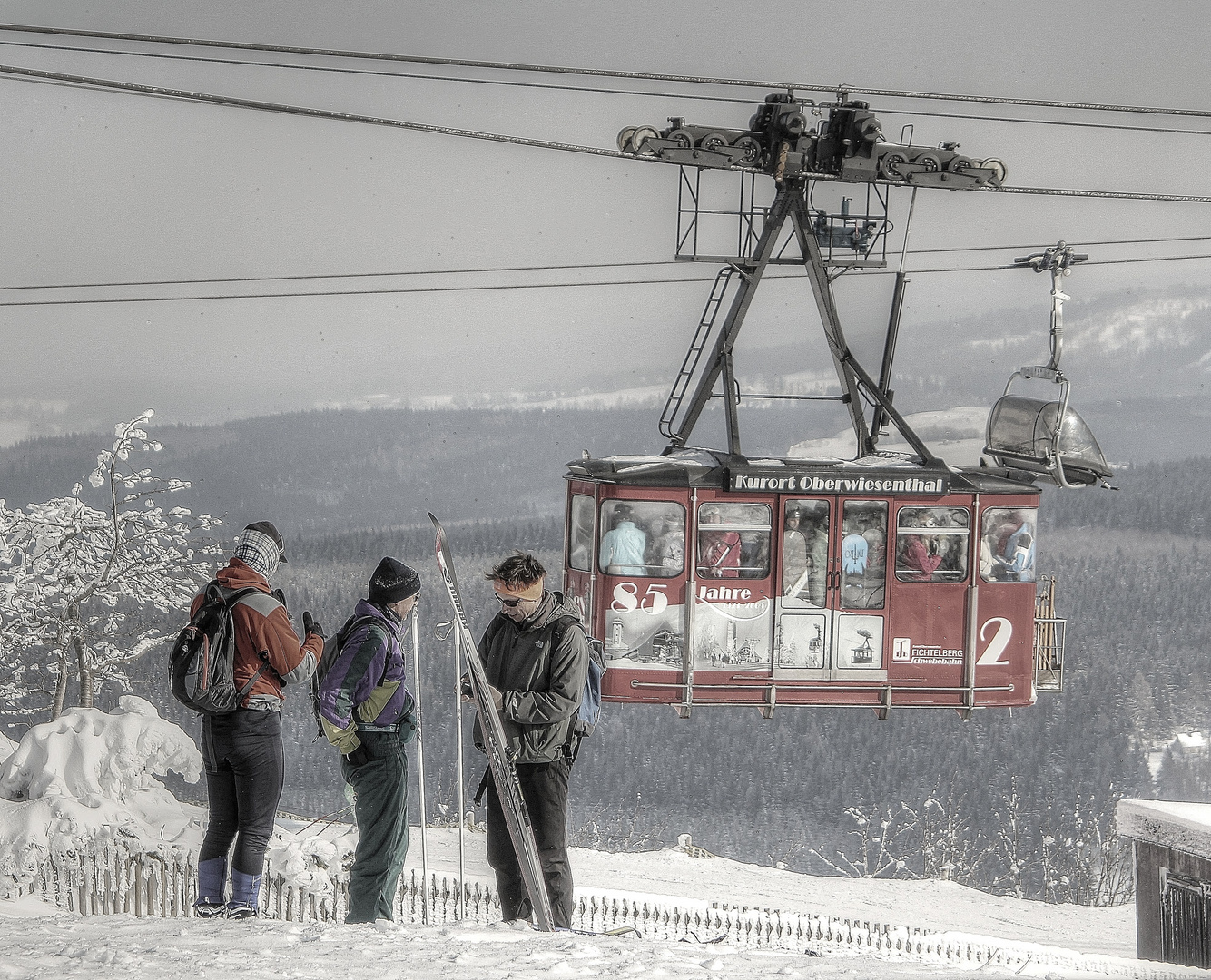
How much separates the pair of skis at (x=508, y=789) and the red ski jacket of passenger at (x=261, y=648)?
595mm

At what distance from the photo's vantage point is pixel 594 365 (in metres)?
19.3

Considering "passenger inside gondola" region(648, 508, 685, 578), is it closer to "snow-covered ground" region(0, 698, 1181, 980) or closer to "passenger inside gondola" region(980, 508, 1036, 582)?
"passenger inside gondola" region(980, 508, 1036, 582)

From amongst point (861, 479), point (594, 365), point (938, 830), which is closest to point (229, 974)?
point (861, 479)

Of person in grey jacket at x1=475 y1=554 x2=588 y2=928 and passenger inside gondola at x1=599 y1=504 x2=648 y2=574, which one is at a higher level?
passenger inside gondola at x1=599 y1=504 x2=648 y2=574

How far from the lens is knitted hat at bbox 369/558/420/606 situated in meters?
4.10

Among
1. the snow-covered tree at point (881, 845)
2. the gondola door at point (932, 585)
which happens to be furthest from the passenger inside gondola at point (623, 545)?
the snow-covered tree at point (881, 845)

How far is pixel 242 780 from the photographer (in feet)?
13.3

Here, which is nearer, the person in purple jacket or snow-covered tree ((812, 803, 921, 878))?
the person in purple jacket

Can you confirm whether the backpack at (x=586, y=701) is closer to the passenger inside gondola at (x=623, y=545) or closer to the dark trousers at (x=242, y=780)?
the dark trousers at (x=242, y=780)

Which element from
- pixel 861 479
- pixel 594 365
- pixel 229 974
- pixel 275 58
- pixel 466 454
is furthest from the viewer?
pixel 466 454

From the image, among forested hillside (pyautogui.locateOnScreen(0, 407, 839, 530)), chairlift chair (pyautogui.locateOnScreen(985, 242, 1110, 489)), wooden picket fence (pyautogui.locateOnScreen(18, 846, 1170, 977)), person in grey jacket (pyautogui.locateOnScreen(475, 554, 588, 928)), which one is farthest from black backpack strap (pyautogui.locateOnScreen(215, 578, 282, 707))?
forested hillside (pyautogui.locateOnScreen(0, 407, 839, 530))

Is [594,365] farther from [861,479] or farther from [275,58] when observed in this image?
[861,479]

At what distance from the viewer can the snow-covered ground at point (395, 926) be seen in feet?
11.8

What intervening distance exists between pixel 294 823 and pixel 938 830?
43.5 ft
